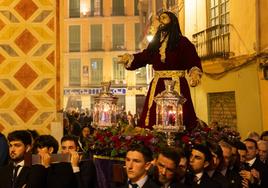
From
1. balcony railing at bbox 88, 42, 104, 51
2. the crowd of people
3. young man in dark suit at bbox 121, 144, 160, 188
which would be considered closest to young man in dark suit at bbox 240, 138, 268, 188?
the crowd of people

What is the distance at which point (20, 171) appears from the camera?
4.01 metres

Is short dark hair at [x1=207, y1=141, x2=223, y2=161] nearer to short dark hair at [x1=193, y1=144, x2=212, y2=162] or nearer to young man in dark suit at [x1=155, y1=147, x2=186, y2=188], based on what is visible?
short dark hair at [x1=193, y1=144, x2=212, y2=162]

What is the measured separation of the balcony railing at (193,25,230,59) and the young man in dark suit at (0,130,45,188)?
845 centimetres

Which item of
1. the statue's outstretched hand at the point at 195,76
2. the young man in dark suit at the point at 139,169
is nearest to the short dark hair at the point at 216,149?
the young man in dark suit at the point at 139,169

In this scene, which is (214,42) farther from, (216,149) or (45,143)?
(45,143)

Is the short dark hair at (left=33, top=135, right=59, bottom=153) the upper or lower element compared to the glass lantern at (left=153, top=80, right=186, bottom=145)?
lower

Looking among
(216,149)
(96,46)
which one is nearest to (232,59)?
(216,149)

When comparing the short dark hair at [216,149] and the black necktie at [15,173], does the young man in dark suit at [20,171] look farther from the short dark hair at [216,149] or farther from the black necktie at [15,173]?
the short dark hair at [216,149]

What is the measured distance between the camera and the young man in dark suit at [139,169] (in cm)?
345

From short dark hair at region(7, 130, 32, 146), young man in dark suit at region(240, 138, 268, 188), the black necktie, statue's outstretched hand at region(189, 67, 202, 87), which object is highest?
statue's outstretched hand at region(189, 67, 202, 87)

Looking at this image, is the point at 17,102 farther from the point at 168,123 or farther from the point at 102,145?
the point at 168,123

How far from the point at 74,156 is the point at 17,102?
102 inches

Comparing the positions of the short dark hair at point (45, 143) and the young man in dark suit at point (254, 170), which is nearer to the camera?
the short dark hair at point (45, 143)

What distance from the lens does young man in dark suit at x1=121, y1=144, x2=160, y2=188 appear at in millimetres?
3445
